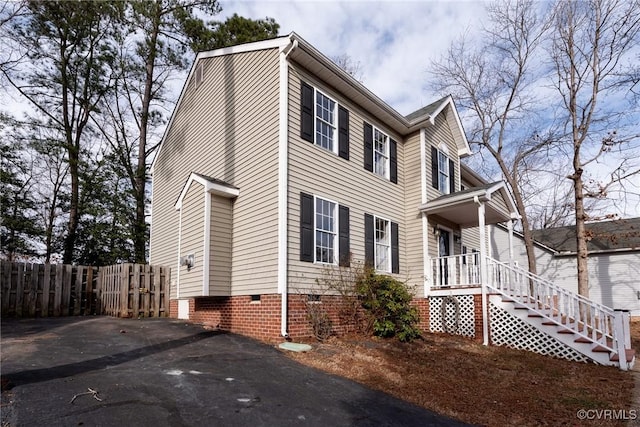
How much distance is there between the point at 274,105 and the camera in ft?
31.0

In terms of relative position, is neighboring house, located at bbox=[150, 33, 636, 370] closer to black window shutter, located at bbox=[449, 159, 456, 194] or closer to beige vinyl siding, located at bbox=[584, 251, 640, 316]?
black window shutter, located at bbox=[449, 159, 456, 194]

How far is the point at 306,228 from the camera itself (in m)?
9.27

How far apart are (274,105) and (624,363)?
9.02 meters

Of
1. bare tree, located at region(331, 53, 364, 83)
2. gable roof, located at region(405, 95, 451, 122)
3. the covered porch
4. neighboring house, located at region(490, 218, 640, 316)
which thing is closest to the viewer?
the covered porch

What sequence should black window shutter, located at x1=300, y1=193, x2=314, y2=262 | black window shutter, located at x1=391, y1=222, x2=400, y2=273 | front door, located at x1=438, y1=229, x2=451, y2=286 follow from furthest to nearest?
front door, located at x1=438, y1=229, x2=451, y2=286
black window shutter, located at x1=391, y1=222, x2=400, y2=273
black window shutter, located at x1=300, y1=193, x2=314, y2=262

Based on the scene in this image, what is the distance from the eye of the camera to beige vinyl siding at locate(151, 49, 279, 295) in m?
9.20

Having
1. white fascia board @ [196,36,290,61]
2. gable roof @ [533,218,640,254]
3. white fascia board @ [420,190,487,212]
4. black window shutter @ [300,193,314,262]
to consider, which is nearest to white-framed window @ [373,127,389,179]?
white fascia board @ [420,190,487,212]

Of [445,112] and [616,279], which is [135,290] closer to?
[445,112]

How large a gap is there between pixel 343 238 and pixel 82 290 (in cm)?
887

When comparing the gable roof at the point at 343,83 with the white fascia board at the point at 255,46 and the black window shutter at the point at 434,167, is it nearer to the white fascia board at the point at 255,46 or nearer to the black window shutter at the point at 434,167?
the white fascia board at the point at 255,46

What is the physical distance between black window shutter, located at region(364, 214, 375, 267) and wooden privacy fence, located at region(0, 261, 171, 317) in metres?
6.69

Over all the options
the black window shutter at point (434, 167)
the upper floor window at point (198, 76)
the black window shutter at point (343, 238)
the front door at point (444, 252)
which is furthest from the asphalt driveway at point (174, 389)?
the upper floor window at point (198, 76)

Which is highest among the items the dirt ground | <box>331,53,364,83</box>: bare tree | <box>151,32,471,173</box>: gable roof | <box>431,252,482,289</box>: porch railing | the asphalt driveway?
<box>331,53,364,83</box>: bare tree

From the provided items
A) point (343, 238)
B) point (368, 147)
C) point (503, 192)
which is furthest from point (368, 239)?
point (503, 192)
